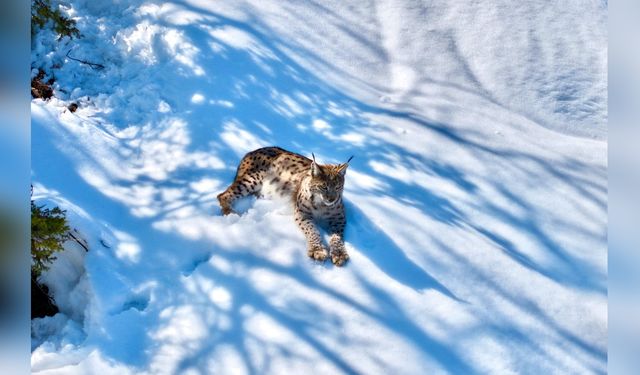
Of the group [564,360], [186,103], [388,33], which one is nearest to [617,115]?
[564,360]

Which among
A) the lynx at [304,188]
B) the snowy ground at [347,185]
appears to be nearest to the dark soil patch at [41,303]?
the snowy ground at [347,185]

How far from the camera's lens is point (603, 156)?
6.91 m

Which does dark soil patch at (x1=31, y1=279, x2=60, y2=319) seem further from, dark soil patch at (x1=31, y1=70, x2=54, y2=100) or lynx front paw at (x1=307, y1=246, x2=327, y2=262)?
dark soil patch at (x1=31, y1=70, x2=54, y2=100)

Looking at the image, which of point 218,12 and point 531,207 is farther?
point 218,12

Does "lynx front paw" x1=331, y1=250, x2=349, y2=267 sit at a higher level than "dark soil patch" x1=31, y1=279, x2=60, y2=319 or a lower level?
higher

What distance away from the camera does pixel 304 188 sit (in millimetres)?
5766

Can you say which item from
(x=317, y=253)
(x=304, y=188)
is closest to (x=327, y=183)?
(x=304, y=188)

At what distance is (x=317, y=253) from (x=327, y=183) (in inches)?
26.6

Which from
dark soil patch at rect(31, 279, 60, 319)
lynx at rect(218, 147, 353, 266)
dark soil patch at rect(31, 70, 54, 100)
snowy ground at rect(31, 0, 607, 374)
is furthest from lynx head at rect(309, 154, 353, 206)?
dark soil patch at rect(31, 70, 54, 100)

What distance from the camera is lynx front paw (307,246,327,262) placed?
17.1ft

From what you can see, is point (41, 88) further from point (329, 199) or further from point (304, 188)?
point (329, 199)

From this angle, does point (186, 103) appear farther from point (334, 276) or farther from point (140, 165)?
point (334, 276)

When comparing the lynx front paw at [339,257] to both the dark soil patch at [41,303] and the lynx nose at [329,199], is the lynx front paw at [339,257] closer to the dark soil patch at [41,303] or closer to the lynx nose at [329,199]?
the lynx nose at [329,199]

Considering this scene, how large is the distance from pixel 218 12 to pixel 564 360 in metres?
6.84
